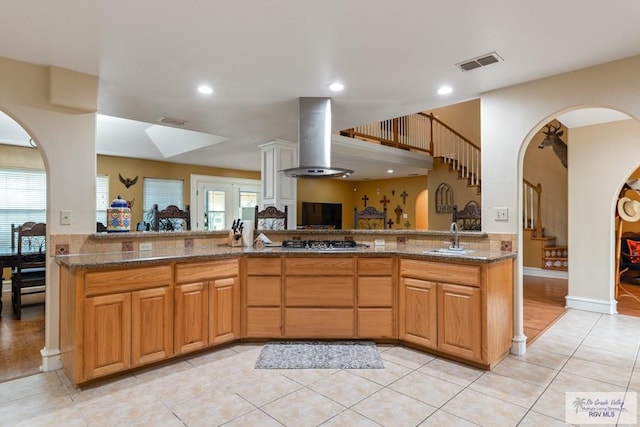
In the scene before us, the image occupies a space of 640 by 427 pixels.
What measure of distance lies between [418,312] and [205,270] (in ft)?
6.11

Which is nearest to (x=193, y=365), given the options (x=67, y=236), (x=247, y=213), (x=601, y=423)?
(x=67, y=236)

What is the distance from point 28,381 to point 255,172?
6.72 metres

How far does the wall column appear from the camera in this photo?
17.3 feet

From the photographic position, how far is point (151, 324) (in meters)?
2.63

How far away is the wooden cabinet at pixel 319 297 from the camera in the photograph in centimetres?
317

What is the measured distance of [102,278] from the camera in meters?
2.40

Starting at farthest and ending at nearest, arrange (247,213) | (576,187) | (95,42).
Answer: (247,213), (576,187), (95,42)

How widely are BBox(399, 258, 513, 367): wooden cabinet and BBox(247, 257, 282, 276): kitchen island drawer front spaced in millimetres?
1151

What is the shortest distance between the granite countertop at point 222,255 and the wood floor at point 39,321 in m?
0.94

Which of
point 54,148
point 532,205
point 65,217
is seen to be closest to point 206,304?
point 65,217

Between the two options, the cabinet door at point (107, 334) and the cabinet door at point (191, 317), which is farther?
the cabinet door at point (191, 317)

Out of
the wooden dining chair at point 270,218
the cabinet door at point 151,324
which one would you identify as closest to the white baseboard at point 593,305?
the wooden dining chair at point 270,218

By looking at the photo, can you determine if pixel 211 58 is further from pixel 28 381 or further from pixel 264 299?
pixel 28 381

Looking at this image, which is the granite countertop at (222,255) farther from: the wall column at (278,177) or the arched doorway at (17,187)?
the arched doorway at (17,187)
